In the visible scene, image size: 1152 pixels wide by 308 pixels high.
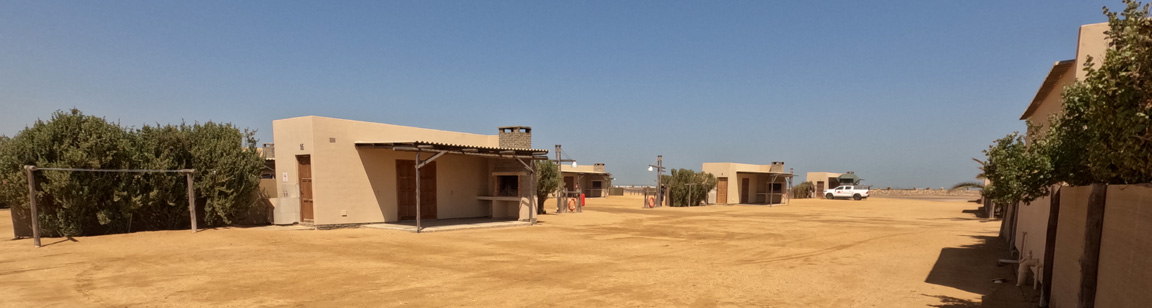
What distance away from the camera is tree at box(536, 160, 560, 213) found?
73.9 ft

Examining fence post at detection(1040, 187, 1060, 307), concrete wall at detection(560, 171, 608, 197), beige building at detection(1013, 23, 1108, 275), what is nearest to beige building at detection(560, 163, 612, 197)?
concrete wall at detection(560, 171, 608, 197)

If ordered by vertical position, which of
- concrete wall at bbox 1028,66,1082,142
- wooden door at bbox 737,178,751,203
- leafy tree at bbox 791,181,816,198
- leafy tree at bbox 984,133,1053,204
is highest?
concrete wall at bbox 1028,66,1082,142

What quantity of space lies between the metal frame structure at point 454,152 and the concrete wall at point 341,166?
0.54m

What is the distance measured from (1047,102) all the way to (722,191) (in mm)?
24608

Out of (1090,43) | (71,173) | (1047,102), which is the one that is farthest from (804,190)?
(71,173)

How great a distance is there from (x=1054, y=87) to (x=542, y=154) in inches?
510

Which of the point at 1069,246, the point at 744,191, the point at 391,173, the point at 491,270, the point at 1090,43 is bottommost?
the point at 744,191

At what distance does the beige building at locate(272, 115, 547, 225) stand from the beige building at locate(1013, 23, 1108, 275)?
1243 centimetres

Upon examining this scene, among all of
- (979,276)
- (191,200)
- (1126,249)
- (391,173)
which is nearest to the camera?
(1126,249)

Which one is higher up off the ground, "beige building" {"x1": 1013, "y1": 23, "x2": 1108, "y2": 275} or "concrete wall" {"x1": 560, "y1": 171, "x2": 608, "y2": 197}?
"beige building" {"x1": 1013, "y1": 23, "x2": 1108, "y2": 275}

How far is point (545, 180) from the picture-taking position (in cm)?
2264

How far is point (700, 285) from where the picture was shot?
7254 millimetres

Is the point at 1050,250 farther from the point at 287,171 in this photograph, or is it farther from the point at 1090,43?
the point at 287,171

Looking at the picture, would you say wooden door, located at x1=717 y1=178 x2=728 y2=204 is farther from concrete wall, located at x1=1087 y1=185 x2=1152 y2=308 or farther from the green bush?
concrete wall, located at x1=1087 y1=185 x2=1152 y2=308
